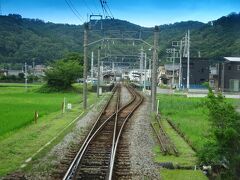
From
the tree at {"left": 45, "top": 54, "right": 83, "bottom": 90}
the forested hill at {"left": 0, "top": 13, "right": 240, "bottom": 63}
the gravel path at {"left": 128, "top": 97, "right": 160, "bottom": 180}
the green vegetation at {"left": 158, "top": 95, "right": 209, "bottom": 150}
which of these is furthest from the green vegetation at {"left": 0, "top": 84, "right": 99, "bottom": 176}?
the forested hill at {"left": 0, "top": 13, "right": 240, "bottom": 63}

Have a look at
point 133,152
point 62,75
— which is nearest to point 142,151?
point 133,152

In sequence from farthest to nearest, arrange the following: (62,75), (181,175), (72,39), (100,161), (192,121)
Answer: (72,39) < (62,75) < (192,121) < (100,161) < (181,175)

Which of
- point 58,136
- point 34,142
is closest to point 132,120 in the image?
point 58,136

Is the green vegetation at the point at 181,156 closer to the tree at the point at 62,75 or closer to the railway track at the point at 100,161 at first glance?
the railway track at the point at 100,161

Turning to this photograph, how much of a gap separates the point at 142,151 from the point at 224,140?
441cm

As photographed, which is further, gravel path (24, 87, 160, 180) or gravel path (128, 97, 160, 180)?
gravel path (128, 97, 160, 180)

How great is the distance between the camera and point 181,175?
1291 centimetres

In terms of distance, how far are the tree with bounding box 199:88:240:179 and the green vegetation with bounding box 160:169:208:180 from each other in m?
0.62

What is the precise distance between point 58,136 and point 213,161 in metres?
8.87

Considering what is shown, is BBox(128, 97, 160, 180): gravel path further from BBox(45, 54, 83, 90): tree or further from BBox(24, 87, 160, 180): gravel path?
BBox(45, 54, 83, 90): tree

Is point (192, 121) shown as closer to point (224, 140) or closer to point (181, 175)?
point (224, 140)

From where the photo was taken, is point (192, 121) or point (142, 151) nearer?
point (142, 151)

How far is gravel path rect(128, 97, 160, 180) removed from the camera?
13.0m

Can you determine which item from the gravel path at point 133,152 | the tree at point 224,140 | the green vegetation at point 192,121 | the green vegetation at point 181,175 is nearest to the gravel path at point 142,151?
the gravel path at point 133,152
